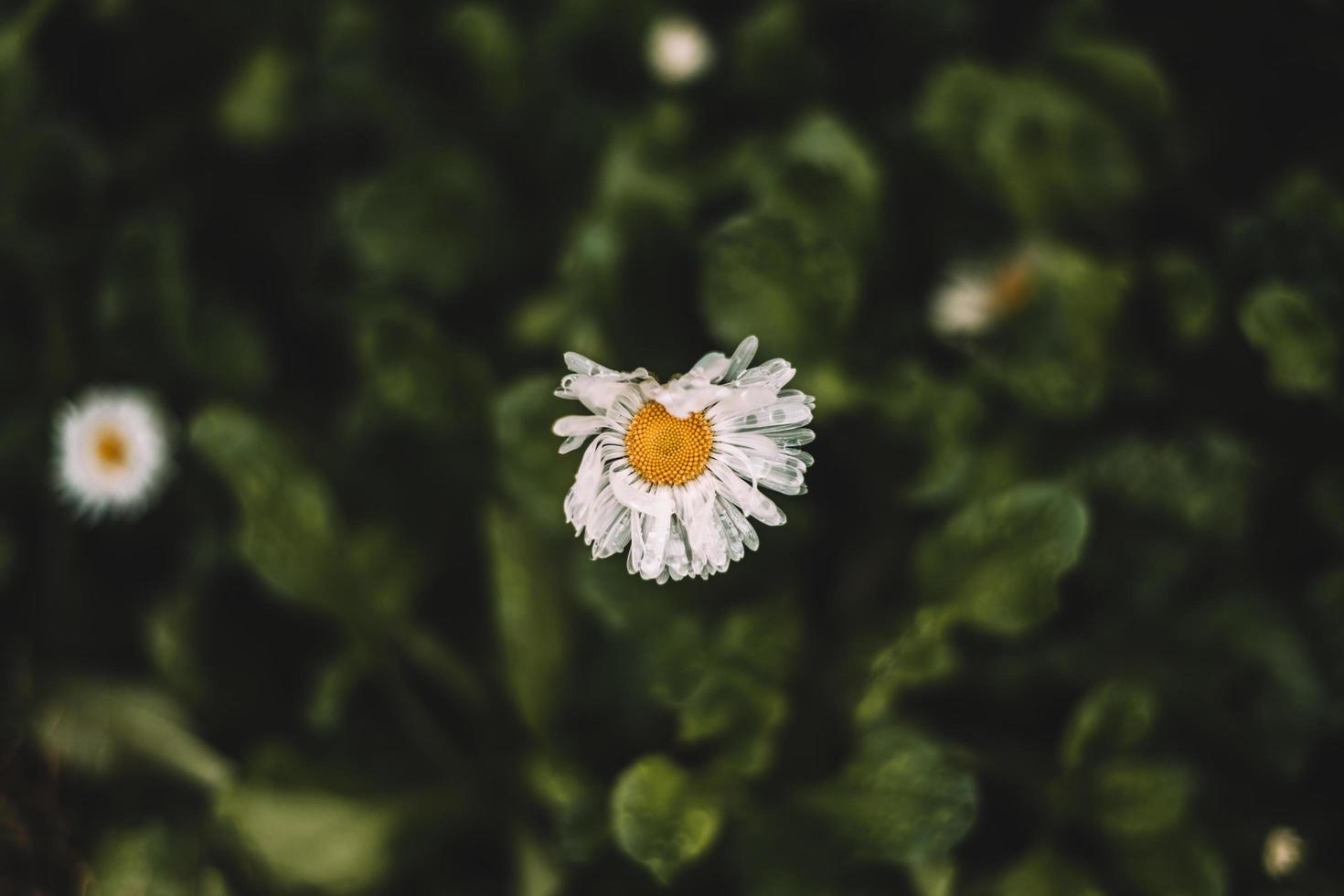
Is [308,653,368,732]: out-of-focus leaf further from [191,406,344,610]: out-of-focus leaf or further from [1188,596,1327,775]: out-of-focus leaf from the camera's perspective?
[1188,596,1327,775]: out-of-focus leaf

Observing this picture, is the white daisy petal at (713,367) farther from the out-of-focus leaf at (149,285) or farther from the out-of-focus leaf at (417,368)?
the out-of-focus leaf at (149,285)

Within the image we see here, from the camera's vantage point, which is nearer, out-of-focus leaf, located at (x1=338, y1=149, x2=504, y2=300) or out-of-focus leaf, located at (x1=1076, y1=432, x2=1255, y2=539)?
out-of-focus leaf, located at (x1=1076, y1=432, x2=1255, y2=539)

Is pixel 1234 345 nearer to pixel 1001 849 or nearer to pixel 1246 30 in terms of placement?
pixel 1246 30

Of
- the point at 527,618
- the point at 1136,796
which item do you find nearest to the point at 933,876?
the point at 1136,796

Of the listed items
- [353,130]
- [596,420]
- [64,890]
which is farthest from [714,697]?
[353,130]

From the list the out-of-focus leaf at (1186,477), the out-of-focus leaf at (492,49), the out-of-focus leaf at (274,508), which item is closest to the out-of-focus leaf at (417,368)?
the out-of-focus leaf at (274,508)

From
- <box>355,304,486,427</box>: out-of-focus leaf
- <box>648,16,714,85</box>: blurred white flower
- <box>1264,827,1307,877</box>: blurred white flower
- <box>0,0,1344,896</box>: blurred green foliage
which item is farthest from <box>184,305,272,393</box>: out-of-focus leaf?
Answer: <box>1264,827,1307,877</box>: blurred white flower
